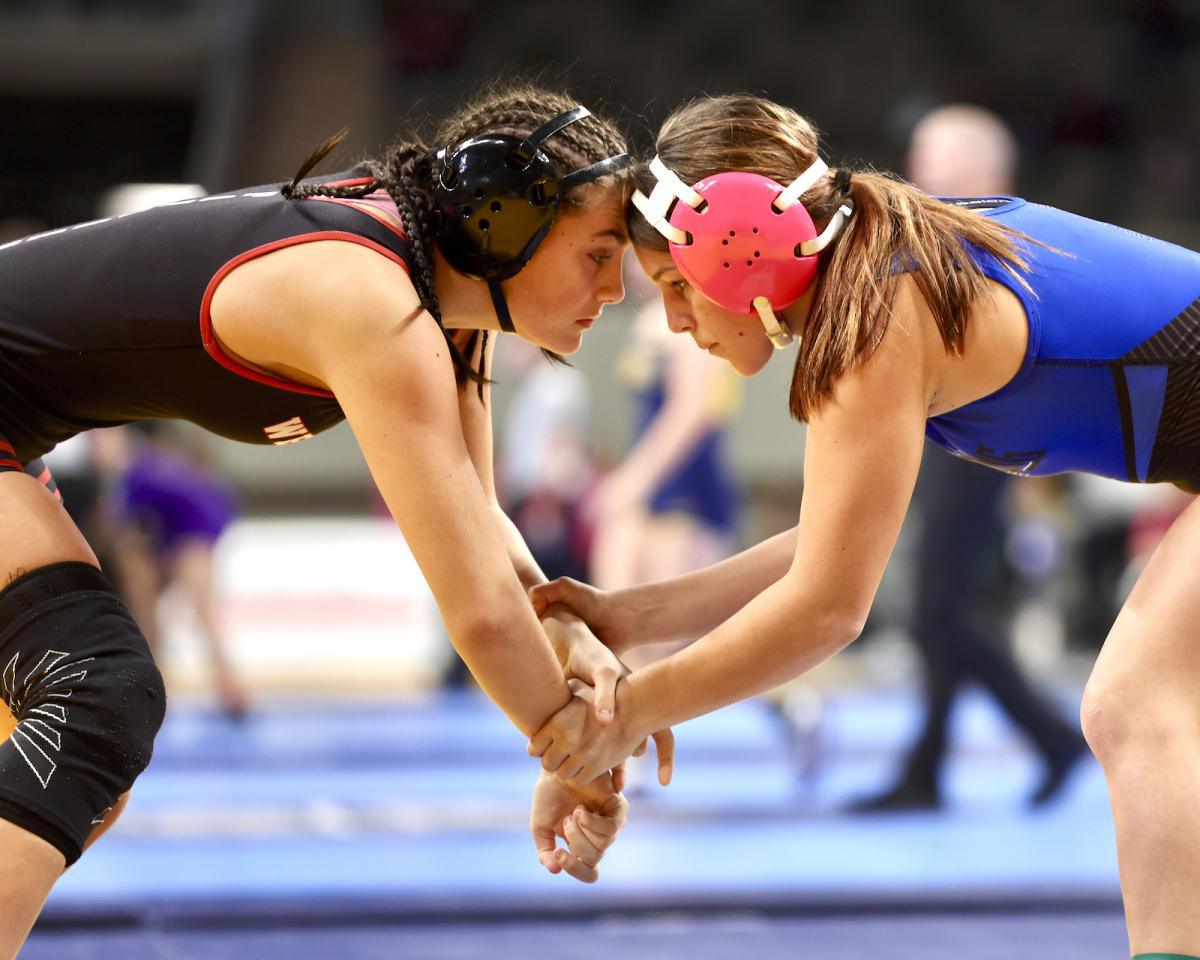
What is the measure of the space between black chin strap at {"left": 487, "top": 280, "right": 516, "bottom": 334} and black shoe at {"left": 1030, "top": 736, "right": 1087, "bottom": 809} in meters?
3.35

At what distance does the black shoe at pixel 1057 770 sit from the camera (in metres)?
5.07

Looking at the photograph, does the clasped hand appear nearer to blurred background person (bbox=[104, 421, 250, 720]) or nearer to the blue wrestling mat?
the blue wrestling mat

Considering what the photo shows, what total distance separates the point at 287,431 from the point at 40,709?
57 cm

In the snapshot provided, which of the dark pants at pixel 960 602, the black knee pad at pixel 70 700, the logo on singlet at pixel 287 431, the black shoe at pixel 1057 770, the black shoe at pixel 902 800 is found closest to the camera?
the black knee pad at pixel 70 700

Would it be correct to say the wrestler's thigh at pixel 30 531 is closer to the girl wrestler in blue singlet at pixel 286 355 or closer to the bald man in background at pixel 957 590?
the girl wrestler in blue singlet at pixel 286 355

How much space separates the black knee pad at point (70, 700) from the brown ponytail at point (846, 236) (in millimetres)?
973

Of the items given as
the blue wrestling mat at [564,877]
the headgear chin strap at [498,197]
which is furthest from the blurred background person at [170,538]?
the headgear chin strap at [498,197]

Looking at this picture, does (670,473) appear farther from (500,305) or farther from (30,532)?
(30,532)

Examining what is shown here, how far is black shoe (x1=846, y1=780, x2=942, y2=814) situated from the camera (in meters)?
4.95

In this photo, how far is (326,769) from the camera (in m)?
5.97

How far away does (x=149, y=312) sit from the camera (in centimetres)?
214

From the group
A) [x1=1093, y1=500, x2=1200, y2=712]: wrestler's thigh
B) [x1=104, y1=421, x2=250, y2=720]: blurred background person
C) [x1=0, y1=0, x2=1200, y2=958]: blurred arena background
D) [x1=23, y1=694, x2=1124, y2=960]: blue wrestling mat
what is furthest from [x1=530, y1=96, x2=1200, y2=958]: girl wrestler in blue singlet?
[x1=104, y1=421, x2=250, y2=720]: blurred background person

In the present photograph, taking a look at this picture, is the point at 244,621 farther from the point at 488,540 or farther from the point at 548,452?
the point at 488,540

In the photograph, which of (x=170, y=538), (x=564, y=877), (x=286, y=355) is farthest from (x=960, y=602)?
(x=170, y=538)
